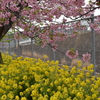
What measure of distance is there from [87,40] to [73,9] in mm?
2119

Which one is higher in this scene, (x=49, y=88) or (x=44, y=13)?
(x=44, y=13)

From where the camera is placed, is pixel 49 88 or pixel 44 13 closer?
pixel 49 88

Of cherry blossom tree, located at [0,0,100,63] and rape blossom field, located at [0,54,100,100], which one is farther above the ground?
cherry blossom tree, located at [0,0,100,63]

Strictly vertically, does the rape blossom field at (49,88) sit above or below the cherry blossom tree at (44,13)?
below

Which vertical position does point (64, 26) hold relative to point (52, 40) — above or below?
above

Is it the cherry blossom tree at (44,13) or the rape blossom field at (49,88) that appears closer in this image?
the rape blossom field at (49,88)

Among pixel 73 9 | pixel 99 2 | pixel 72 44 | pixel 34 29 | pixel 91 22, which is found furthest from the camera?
pixel 72 44

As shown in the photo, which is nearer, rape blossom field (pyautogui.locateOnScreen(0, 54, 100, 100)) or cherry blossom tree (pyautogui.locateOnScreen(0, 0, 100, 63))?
rape blossom field (pyautogui.locateOnScreen(0, 54, 100, 100))

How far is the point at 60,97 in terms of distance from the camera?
3.40 meters

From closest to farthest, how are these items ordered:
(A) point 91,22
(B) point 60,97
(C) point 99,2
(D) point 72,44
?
(C) point 99,2, (B) point 60,97, (A) point 91,22, (D) point 72,44

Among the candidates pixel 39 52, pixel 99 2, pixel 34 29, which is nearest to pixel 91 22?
pixel 34 29

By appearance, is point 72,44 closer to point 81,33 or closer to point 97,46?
point 81,33

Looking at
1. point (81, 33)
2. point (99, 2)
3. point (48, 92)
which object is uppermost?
point (99, 2)

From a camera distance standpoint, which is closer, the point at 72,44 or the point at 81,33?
the point at 81,33
